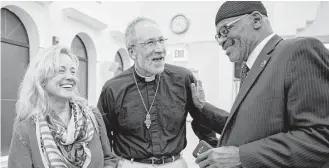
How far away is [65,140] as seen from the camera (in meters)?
1.76

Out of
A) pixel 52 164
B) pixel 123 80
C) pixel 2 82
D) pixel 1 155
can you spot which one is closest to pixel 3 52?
pixel 2 82

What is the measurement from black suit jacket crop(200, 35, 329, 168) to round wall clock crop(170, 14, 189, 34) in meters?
7.71

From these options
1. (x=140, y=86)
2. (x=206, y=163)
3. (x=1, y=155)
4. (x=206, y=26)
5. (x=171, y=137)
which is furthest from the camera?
(x=206, y=26)

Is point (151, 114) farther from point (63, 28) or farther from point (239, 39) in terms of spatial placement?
point (63, 28)

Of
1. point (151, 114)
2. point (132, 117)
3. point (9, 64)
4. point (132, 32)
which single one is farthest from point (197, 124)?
point (9, 64)

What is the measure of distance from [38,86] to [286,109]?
1454 millimetres

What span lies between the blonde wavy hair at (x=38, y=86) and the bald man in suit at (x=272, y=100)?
3.65ft

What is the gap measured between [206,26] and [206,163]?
7709 mm

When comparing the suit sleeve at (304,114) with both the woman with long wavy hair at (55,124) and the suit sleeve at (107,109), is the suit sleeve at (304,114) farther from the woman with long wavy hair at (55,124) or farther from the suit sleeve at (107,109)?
the suit sleeve at (107,109)

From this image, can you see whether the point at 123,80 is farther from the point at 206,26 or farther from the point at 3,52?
the point at 206,26

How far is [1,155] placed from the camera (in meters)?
4.36

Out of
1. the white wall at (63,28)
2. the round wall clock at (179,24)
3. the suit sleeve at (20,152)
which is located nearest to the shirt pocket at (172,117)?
the suit sleeve at (20,152)

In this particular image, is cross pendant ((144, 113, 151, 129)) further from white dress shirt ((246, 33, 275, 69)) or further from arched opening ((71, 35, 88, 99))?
arched opening ((71, 35, 88, 99))

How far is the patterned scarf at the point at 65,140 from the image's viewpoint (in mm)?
1695
